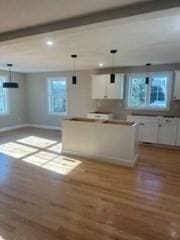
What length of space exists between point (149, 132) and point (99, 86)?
233 centimetres

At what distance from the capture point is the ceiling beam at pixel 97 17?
2.00 meters

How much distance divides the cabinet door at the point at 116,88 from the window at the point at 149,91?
14.7 inches

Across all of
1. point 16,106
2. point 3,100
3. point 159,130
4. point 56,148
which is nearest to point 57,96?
point 16,106

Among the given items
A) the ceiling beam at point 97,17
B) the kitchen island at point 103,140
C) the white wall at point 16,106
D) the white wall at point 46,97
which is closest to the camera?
the ceiling beam at point 97,17

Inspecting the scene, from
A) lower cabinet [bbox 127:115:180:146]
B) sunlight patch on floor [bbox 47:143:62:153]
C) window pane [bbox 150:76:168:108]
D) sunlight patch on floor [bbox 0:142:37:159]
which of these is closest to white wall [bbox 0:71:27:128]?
sunlight patch on floor [bbox 0:142:37:159]

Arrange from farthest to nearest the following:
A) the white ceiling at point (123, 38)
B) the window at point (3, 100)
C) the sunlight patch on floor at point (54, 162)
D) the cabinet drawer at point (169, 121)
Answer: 1. the window at point (3, 100)
2. the cabinet drawer at point (169, 121)
3. the sunlight patch on floor at point (54, 162)
4. the white ceiling at point (123, 38)

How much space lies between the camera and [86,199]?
9.05 ft

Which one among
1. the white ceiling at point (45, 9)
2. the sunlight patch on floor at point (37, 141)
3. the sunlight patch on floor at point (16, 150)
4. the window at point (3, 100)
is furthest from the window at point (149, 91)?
the window at point (3, 100)

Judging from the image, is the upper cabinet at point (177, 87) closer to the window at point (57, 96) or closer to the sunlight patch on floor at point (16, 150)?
the window at point (57, 96)

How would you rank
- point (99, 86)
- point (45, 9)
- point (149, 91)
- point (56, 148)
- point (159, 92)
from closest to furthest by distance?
point (45, 9) < point (56, 148) < point (159, 92) < point (149, 91) < point (99, 86)

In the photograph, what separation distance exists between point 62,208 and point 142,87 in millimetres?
4966

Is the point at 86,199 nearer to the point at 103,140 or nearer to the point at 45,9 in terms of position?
the point at 103,140

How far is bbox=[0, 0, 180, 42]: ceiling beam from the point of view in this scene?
200cm

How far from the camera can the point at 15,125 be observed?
8.09m
